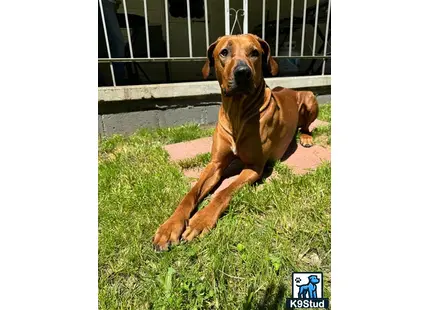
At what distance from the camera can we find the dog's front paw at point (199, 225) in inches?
73.9

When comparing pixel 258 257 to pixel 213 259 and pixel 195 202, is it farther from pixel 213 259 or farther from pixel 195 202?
pixel 195 202

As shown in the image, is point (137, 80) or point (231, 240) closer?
point (231, 240)

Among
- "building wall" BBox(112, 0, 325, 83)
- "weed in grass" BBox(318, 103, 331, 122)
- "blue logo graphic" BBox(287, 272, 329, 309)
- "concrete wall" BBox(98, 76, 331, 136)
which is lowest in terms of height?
"blue logo graphic" BBox(287, 272, 329, 309)

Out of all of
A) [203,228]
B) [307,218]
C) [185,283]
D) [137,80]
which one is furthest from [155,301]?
[137,80]

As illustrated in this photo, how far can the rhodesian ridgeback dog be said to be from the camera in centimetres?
212

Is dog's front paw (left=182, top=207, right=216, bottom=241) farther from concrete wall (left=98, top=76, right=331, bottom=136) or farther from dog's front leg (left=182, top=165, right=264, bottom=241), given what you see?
concrete wall (left=98, top=76, right=331, bottom=136)

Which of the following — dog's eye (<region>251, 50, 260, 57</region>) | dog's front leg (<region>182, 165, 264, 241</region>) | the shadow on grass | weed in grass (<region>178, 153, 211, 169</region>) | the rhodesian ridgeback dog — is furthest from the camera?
weed in grass (<region>178, 153, 211, 169</region>)

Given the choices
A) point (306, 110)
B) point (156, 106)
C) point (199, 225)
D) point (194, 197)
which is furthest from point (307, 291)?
point (156, 106)

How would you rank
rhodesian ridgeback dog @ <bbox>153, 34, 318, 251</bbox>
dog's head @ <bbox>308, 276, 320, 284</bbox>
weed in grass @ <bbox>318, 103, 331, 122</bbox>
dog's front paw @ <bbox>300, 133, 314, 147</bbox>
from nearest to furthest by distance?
dog's head @ <bbox>308, 276, 320, 284</bbox> < rhodesian ridgeback dog @ <bbox>153, 34, 318, 251</bbox> < dog's front paw @ <bbox>300, 133, 314, 147</bbox> < weed in grass @ <bbox>318, 103, 331, 122</bbox>

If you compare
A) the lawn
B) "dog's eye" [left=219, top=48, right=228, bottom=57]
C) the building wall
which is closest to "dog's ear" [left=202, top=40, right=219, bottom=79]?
"dog's eye" [left=219, top=48, right=228, bottom=57]

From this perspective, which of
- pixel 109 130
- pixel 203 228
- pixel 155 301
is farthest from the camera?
pixel 109 130

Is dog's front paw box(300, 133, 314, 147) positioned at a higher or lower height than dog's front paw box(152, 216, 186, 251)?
higher

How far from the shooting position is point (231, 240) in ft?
6.04

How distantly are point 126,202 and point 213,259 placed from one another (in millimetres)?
962
